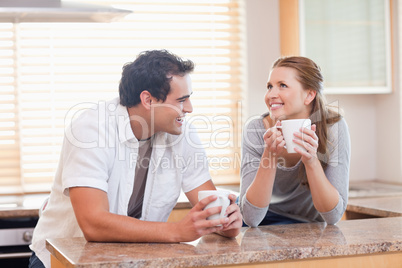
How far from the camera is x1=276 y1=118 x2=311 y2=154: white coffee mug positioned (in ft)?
5.58

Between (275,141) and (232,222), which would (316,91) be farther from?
(232,222)

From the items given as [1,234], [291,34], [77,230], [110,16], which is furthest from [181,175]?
[291,34]

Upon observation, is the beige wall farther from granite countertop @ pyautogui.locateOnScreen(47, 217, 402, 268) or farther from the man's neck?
granite countertop @ pyautogui.locateOnScreen(47, 217, 402, 268)

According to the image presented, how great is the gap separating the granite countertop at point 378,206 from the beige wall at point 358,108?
0.75 meters

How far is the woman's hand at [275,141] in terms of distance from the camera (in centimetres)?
178

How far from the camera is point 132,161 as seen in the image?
1802mm

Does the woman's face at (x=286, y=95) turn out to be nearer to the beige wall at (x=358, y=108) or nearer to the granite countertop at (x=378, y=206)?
the granite countertop at (x=378, y=206)

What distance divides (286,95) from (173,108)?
0.49 meters

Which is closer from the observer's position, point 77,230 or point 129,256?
point 129,256

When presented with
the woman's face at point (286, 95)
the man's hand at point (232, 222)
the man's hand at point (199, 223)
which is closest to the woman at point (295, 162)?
the woman's face at point (286, 95)

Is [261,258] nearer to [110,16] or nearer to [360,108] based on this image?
[110,16]

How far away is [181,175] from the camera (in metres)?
1.95

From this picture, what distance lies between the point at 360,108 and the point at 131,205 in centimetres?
208

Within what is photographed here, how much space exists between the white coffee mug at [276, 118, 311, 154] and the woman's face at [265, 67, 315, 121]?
1.21 feet
